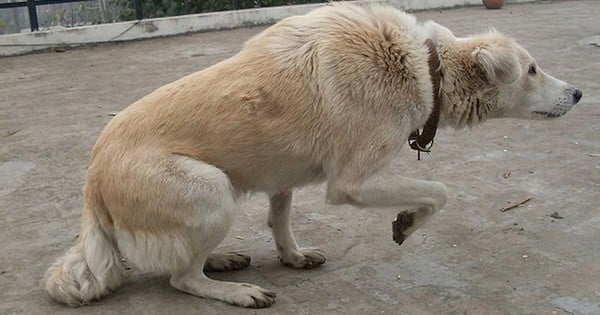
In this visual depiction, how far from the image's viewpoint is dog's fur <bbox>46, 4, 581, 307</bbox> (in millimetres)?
3324

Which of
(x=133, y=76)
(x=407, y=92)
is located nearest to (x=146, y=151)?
(x=407, y=92)

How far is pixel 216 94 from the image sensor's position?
3.37 metres

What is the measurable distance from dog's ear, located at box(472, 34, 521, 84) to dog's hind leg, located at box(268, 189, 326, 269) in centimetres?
116

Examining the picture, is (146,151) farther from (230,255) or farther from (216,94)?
(230,255)

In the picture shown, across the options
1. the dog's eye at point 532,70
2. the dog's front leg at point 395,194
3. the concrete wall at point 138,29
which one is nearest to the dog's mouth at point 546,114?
the dog's eye at point 532,70

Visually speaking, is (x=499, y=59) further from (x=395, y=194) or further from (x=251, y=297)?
(x=251, y=297)

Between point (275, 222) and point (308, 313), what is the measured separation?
716 mm

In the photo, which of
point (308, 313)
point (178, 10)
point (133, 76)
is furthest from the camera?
point (178, 10)

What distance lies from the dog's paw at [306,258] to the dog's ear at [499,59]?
4.08ft

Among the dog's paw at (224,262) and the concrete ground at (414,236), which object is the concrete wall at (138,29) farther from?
the dog's paw at (224,262)

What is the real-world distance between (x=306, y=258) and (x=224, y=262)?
42 cm

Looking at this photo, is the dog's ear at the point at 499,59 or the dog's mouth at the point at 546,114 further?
the dog's mouth at the point at 546,114

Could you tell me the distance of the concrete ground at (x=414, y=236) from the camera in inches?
134

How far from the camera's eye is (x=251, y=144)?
132 inches
